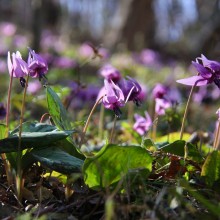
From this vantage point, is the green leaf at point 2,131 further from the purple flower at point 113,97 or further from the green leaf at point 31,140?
the purple flower at point 113,97

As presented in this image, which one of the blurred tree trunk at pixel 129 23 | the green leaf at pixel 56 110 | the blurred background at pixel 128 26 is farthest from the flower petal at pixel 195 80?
the blurred tree trunk at pixel 129 23

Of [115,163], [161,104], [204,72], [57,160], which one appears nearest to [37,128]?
[57,160]

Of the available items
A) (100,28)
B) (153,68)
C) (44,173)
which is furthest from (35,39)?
(100,28)

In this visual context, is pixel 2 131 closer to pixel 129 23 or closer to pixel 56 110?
pixel 56 110

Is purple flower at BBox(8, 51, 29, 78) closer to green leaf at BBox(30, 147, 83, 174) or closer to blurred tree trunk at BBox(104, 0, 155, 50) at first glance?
green leaf at BBox(30, 147, 83, 174)

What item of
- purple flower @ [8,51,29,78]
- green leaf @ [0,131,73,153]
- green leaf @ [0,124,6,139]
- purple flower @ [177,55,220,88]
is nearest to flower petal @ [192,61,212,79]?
purple flower @ [177,55,220,88]

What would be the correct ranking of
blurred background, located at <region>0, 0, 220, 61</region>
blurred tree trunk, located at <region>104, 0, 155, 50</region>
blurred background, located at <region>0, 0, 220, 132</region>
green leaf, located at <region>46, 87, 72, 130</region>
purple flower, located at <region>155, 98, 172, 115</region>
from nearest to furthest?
green leaf, located at <region>46, 87, 72, 130</region> < purple flower, located at <region>155, 98, 172, 115</region> < blurred background, located at <region>0, 0, 220, 132</region> < blurred background, located at <region>0, 0, 220, 61</region> < blurred tree trunk, located at <region>104, 0, 155, 50</region>
